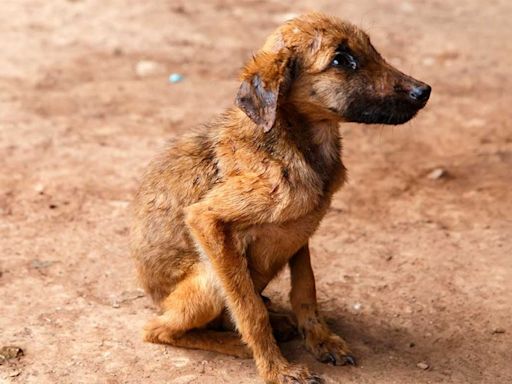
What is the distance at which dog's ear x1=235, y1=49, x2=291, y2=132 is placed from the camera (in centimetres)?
473

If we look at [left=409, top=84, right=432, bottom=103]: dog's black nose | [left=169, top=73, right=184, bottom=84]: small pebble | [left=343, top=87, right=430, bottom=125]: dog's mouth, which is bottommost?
[left=169, top=73, right=184, bottom=84]: small pebble

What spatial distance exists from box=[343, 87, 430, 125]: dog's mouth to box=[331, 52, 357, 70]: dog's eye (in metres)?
0.19

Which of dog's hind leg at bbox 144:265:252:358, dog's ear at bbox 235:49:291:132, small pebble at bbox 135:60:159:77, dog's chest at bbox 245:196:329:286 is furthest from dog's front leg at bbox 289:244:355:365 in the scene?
small pebble at bbox 135:60:159:77

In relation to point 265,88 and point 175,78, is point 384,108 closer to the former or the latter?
point 265,88

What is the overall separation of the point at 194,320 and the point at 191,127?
145 cm

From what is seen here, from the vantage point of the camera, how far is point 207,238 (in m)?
4.93

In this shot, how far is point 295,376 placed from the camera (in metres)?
5.03

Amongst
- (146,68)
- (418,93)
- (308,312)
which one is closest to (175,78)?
(146,68)

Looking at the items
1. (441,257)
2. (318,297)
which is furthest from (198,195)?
(441,257)

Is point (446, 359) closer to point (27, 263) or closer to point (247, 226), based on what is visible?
point (247, 226)

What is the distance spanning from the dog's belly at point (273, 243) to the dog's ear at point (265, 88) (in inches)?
24.0

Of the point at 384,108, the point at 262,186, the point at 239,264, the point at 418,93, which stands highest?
the point at 418,93

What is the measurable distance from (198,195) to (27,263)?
178 cm

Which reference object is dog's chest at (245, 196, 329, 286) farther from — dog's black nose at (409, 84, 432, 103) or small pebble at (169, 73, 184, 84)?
small pebble at (169, 73, 184, 84)
